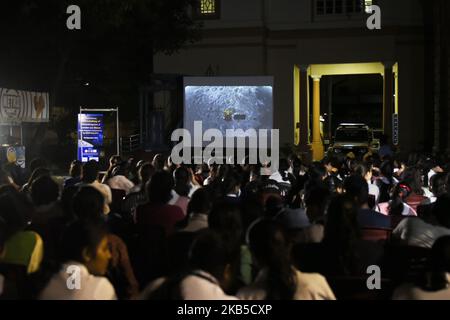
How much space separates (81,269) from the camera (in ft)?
13.8

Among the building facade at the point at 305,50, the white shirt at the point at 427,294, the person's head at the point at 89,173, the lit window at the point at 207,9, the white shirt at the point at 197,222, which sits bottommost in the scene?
the white shirt at the point at 427,294

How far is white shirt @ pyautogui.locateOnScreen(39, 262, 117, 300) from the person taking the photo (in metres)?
4.13

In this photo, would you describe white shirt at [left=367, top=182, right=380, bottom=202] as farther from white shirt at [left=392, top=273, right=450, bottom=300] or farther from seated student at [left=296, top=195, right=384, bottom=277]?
white shirt at [left=392, top=273, right=450, bottom=300]

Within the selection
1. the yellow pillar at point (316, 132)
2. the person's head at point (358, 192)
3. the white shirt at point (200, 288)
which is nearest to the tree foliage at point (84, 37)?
the yellow pillar at point (316, 132)

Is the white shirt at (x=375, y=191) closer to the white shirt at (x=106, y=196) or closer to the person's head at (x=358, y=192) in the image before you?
the person's head at (x=358, y=192)

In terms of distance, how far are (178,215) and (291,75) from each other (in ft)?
80.5

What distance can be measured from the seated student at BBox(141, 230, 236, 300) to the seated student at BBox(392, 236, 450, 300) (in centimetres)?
111

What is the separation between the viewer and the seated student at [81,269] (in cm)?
415

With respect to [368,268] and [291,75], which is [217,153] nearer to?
[291,75]

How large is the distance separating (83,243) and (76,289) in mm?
335

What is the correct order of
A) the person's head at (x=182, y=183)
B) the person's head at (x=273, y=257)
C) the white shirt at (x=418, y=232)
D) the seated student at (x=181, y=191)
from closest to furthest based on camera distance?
the person's head at (x=273, y=257) < the white shirt at (x=418, y=232) < the seated student at (x=181, y=191) < the person's head at (x=182, y=183)

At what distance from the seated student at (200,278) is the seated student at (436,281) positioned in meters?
1.11
